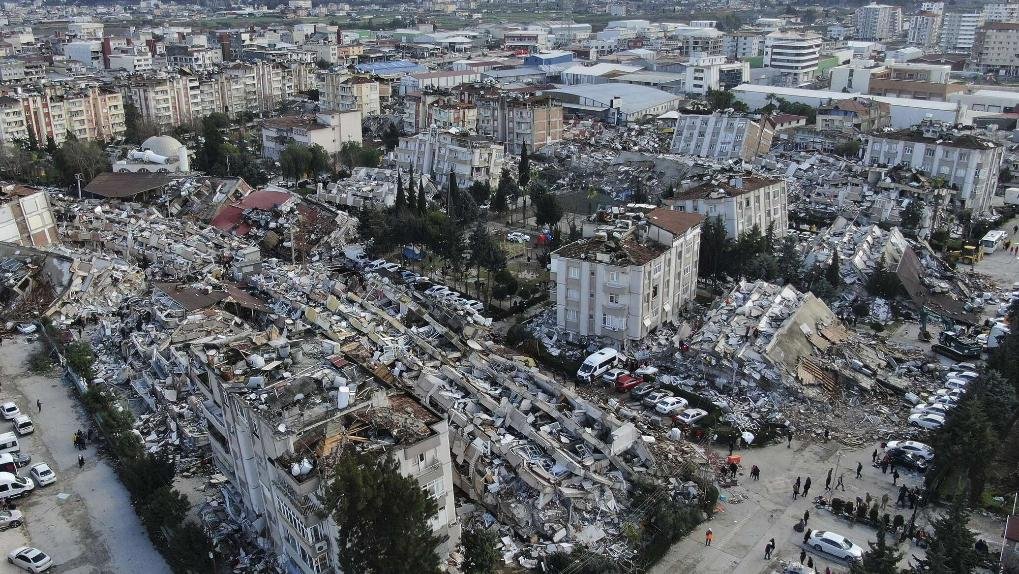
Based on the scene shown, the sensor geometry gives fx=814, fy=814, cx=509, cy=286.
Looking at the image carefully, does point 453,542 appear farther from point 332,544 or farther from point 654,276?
point 654,276

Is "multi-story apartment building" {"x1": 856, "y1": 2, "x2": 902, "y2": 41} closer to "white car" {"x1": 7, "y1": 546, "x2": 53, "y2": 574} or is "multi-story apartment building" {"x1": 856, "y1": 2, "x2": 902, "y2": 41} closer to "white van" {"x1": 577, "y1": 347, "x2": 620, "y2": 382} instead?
"white van" {"x1": 577, "y1": 347, "x2": 620, "y2": 382}

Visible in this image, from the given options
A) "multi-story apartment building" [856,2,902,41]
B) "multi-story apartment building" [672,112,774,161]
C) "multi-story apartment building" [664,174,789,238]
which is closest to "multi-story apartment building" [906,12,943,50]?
"multi-story apartment building" [856,2,902,41]

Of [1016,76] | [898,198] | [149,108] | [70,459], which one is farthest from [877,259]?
[1016,76]

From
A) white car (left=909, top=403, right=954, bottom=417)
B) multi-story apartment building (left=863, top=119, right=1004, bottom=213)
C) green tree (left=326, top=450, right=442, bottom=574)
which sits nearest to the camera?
green tree (left=326, top=450, right=442, bottom=574)

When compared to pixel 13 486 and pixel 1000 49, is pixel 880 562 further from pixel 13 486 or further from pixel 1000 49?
pixel 1000 49

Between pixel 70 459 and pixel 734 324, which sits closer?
pixel 70 459

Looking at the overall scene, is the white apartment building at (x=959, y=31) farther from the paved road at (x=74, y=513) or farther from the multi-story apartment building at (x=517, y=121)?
the paved road at (x=74, y=513)
